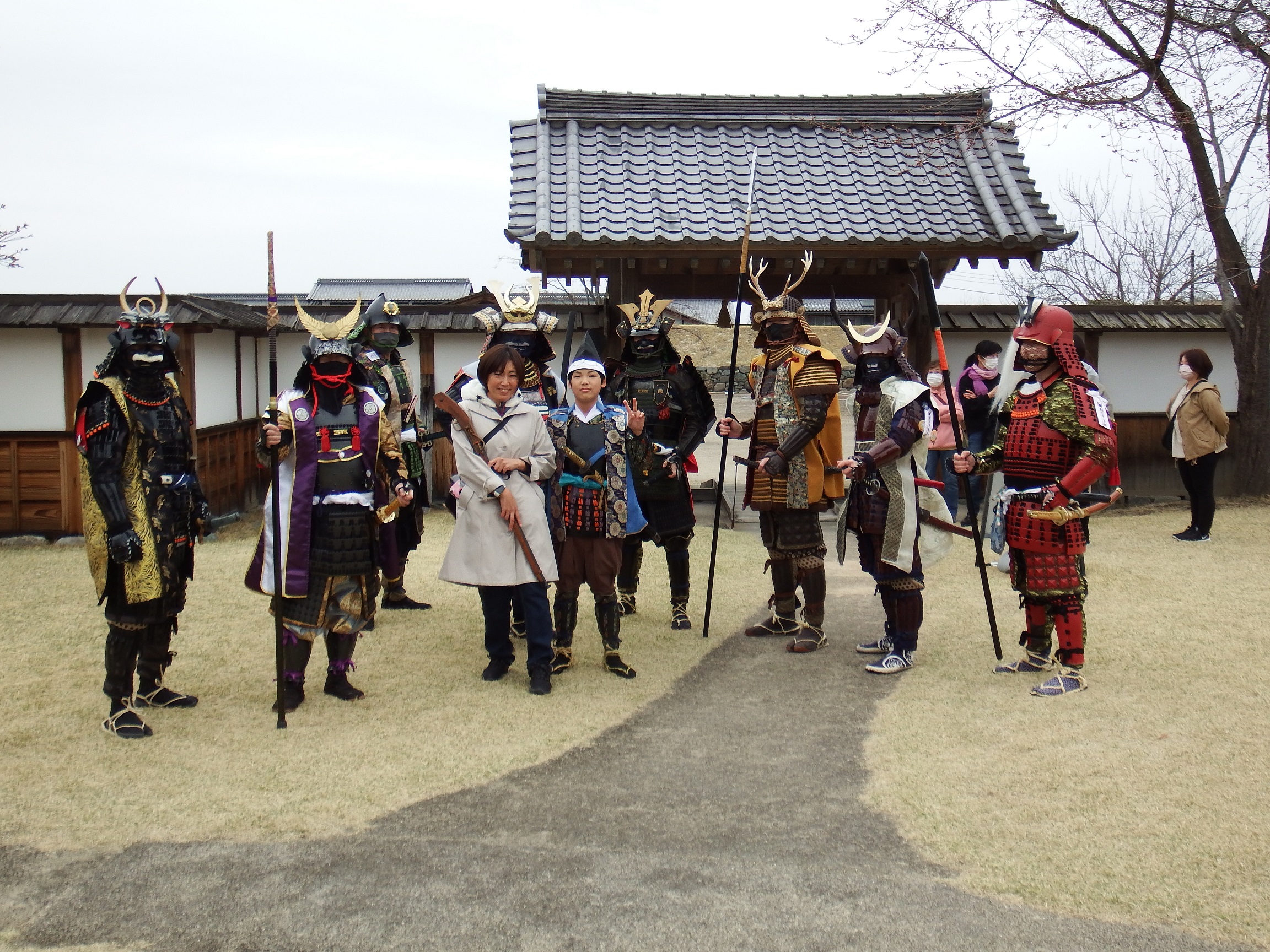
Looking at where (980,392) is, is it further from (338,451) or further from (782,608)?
(338,451)

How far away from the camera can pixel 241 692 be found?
4676mm

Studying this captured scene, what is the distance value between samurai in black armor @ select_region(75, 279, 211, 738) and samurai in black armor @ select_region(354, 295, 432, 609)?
159 centimetres

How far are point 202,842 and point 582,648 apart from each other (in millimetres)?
2565

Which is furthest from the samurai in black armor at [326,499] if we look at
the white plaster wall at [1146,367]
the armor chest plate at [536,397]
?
the white plaster wall at [1146,367]

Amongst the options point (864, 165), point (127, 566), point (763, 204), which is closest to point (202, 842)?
point (127, 566)

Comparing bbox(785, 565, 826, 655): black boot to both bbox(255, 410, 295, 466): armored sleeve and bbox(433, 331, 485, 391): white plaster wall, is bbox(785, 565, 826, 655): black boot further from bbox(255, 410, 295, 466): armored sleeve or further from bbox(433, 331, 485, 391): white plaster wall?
bbox(433, 331, 485, 391): white plaster wall

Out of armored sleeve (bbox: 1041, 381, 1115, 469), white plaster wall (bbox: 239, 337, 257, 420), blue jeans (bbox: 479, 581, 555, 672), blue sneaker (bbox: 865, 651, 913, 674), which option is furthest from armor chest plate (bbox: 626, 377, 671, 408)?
white plaster wall (bbox: 239, 337, 257, 420)

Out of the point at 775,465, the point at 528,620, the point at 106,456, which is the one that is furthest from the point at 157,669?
the point at 775,465

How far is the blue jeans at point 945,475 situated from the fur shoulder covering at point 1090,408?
4095mm

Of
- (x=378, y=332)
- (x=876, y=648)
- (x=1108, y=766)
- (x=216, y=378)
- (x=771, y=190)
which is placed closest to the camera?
(x=1108, y=766)

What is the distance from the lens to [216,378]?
9656mm

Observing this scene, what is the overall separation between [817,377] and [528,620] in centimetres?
193

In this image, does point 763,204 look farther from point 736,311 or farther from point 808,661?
point 808,661

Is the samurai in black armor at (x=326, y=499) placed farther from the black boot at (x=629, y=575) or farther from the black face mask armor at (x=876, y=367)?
the black face mask armor at (x=876, y=367)
